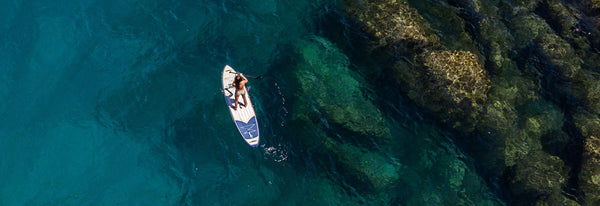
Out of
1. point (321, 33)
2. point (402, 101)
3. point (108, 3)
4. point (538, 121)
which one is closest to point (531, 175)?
point (538, 121)

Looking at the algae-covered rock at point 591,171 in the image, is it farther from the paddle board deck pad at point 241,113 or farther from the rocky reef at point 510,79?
the paddle board deck pad at point 241,113

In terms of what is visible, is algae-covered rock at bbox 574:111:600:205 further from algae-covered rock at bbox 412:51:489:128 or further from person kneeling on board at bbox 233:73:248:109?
person kneeling on board at bbox 233:73:248:109

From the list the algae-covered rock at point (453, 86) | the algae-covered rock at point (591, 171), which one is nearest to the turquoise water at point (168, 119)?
the algae-covered rock at point (453, 86)

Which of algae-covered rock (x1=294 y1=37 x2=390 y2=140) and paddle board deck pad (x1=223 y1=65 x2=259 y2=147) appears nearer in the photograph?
paddle board deck pad (x1=223 y1=65 x2=259 y2=147)

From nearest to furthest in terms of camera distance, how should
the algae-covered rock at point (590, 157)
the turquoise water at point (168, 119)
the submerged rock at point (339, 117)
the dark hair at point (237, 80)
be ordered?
1. the turquoise water at point (168, 119)
2. the dark hair at point (237, 80)
3. the submerged rock at point (339, 117)
4. the algae-covered rock at point (590, 157)

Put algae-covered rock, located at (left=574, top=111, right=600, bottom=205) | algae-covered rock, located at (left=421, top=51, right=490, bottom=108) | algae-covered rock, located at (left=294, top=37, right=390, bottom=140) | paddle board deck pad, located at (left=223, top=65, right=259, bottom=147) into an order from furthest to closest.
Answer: algae-covered rock, located at (left=421, top=51, right=490, bottom=108) < algae-covered rock, located at (left=574, top=111, right=600, bottom=205) < algae-covered rock, located at (left=294, top=37, right=390, bottom=140) < paddle board deck pad, located at (left=223, top=65, right=259, bottom=147)

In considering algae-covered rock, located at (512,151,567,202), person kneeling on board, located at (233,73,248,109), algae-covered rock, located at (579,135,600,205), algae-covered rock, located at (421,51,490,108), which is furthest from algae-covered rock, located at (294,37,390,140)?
algae-covered rock, located at (579,135,600,205)
